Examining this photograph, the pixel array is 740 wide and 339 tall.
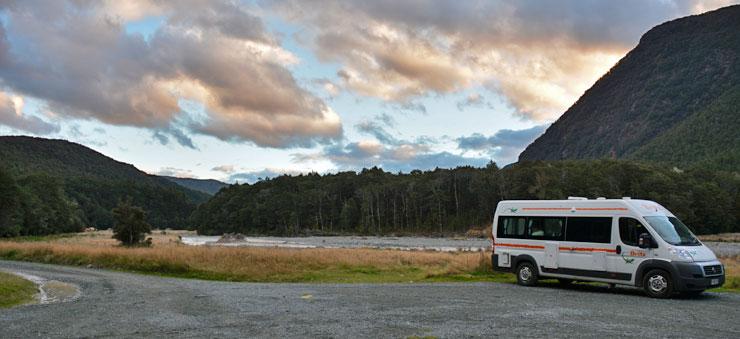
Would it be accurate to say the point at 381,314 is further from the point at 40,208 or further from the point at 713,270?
the point at 40,208

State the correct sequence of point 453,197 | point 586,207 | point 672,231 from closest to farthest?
point 672,231 < point 586,207 < point 453,197

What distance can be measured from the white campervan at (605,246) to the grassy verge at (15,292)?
15.7 metres

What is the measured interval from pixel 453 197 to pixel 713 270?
353ft

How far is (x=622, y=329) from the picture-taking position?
11039mm

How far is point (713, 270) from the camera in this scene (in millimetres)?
16266

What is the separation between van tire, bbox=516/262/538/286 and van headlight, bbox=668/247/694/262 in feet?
14.9

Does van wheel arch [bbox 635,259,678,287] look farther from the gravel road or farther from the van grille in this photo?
the van grille

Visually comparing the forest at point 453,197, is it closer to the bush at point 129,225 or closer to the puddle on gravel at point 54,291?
the bush at point 129,225

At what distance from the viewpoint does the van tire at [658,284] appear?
52.5 feet

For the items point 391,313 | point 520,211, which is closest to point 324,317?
point 391,313

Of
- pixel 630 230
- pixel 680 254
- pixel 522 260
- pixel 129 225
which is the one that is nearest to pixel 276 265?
pixel 522 260

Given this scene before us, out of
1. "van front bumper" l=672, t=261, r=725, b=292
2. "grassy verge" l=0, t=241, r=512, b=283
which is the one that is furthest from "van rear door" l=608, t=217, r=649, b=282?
"grassy verge" l=0, t=241, r=512, b=283

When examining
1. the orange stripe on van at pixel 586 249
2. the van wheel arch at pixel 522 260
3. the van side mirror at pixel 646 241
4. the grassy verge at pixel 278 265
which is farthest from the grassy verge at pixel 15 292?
the van side mirror at pixel 646 241

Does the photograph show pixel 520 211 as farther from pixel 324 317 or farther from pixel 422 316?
pixel 324 317
